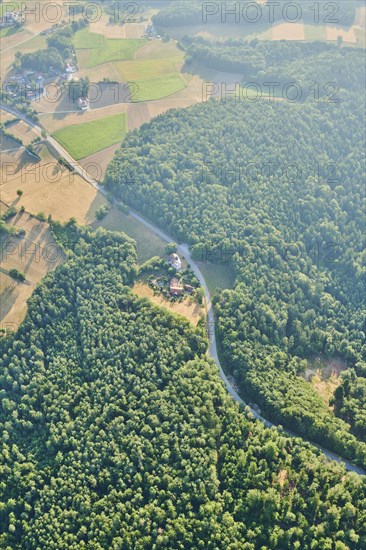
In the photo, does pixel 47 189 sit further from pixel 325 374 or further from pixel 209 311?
pixel 325 374

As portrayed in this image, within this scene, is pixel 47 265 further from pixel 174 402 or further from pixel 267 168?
pixel 267 168

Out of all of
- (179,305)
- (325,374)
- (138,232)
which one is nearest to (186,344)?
(179,305)

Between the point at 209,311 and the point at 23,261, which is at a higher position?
the point at 23,261

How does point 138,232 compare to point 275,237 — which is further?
point 138,232

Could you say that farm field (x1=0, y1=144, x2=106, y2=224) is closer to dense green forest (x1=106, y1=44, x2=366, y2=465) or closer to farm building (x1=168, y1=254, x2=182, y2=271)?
dense green forest (x1=106, y1=44, x2=366, y2=465)

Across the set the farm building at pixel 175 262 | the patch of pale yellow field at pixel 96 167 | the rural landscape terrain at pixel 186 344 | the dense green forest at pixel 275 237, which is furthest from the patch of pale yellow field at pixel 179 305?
the patch of pale yellow field at pixel 96 167

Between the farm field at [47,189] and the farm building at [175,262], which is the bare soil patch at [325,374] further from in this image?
the farm field at [47,189]

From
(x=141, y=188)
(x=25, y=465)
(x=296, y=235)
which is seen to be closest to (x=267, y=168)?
(x=296, y=235)
